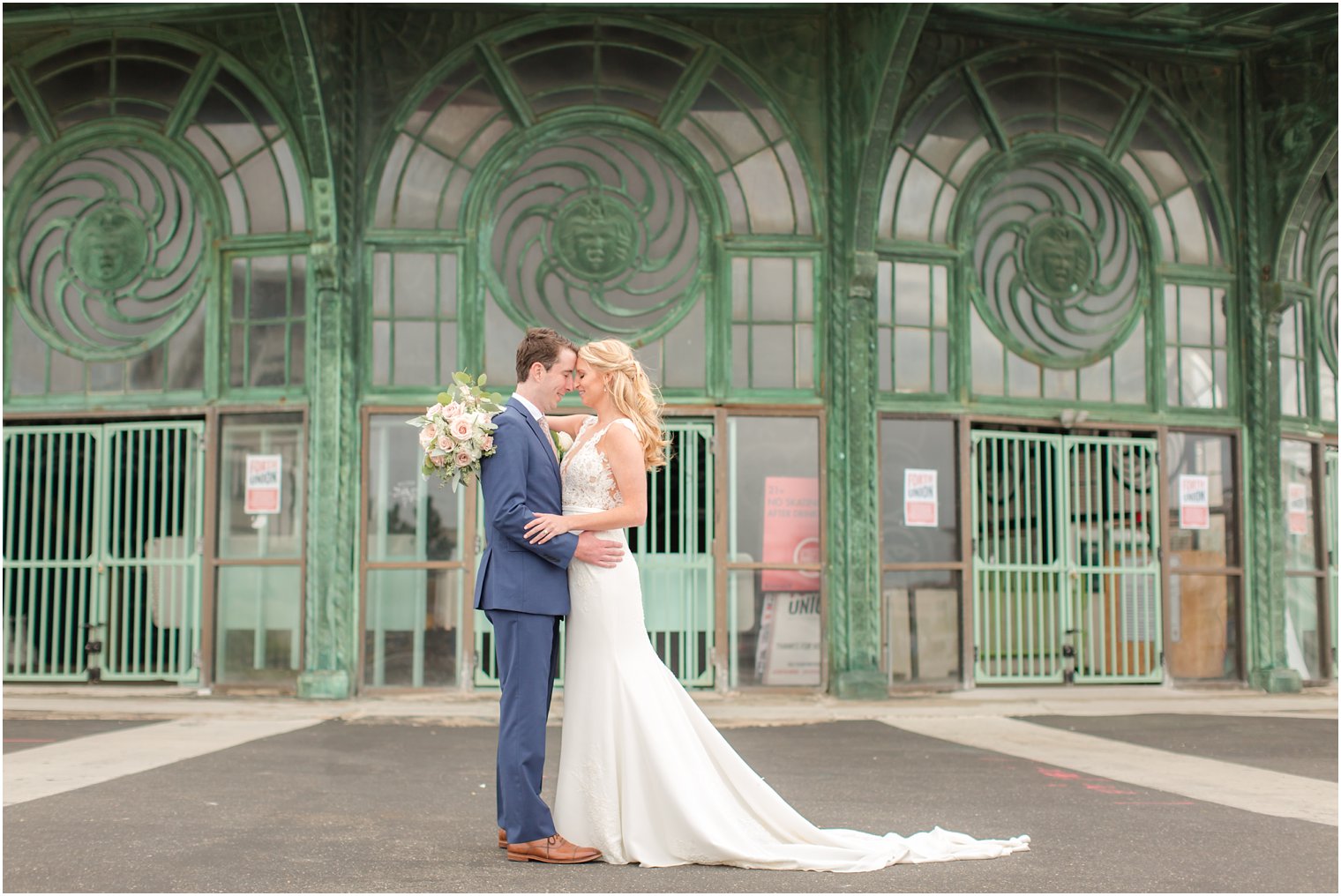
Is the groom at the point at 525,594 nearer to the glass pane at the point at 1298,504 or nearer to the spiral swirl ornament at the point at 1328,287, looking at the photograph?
the glass pane at the point at 1298,504

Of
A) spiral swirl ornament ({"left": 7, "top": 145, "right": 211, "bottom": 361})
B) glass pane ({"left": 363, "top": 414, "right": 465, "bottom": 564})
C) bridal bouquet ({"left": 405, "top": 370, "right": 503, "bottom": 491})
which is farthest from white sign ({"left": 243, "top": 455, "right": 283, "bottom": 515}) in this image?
bridal bouquet ({"left": 405, "top": 370, "right": 503, "bottom": 491})

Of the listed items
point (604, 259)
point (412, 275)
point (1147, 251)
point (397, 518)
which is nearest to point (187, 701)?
point (397, 518)

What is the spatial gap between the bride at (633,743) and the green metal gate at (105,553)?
7.13 meters

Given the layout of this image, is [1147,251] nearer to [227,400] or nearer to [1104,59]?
[1104,59]

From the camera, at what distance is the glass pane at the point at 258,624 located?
11.2 m

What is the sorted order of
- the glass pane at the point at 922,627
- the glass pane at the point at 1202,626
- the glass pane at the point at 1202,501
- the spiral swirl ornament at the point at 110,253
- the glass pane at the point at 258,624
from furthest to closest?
the glass pane at the point at 1202,501 < the glass pane at the point at 1202,626 < the spiral swirl ornament at the point at 110,253 < the glass pane at the point at 922,627 < the glass pane at the point at 258,624

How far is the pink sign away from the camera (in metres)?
11.3

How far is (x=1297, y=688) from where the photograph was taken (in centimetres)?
1223

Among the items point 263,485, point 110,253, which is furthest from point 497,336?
point 110,253

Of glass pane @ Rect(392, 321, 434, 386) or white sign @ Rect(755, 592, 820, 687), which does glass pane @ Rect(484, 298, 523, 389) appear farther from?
white sign @ Rect(755, 592, 820, 687)

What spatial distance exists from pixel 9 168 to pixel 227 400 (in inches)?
116

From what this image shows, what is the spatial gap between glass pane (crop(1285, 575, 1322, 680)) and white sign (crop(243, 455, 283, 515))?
9177 mm

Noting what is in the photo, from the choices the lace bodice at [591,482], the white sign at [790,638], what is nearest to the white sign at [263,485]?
the white sign at [790,638]

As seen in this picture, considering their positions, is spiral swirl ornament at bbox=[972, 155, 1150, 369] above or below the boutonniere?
above
